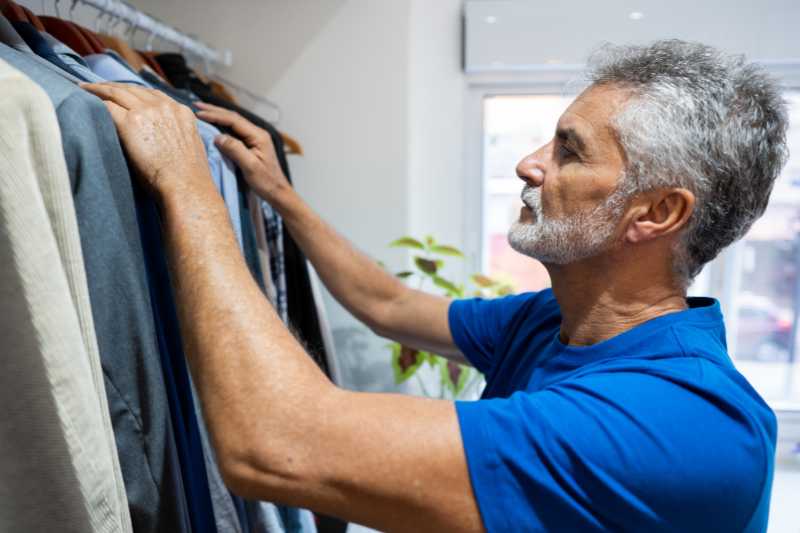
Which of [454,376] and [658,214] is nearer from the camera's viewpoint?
[658,214]

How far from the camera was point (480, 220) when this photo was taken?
200 cm

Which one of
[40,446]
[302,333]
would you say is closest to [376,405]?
[40,446]

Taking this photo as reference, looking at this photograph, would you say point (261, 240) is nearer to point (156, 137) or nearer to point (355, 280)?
point (355, 280)

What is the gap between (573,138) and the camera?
81 cm

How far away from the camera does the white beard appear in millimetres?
787

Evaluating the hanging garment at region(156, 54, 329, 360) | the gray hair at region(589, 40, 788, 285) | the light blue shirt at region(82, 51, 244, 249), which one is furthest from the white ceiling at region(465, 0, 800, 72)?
the light blue shirt at region(82, 51, 244, 249)

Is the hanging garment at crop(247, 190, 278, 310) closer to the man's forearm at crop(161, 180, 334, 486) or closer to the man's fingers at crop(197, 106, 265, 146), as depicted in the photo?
the man's fingers at crop(197, 106, 265, 146)

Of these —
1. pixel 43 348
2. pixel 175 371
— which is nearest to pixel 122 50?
pixel 175 371

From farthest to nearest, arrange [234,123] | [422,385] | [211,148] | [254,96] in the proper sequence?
1. [422,385]
2. [254,96]
3. [234,123]
4. [211,148]

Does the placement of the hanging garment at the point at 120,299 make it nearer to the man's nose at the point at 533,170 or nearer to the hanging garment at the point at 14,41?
the hanging garment at the point at 14,41

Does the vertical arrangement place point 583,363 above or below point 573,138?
below

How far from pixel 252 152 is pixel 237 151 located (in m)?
0.06

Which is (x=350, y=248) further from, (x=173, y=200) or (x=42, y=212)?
(x=42, y=212)

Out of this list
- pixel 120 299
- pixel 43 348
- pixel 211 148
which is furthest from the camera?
pixel 211 148
